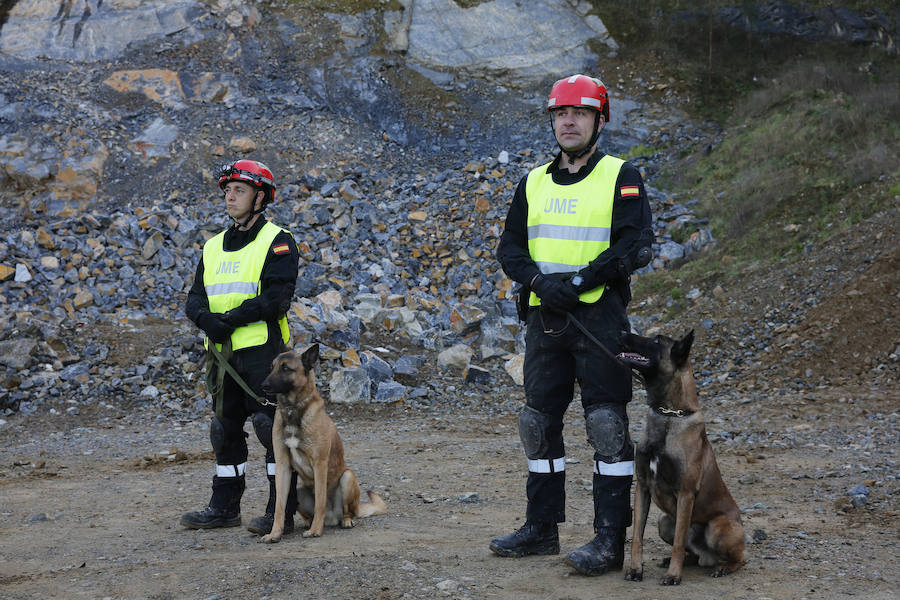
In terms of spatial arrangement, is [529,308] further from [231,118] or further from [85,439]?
[231,118]

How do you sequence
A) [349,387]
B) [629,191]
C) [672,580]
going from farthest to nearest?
1. [349,387]
2. [629,191]
3. [672,580]

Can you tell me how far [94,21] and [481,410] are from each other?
16930 millimetres

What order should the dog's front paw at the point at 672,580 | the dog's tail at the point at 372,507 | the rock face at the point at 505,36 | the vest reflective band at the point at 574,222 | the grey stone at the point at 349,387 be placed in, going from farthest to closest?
1. the rock face at the point at 505,36
2. the grey stone at the point at 349,387
3. the dog's tail at the point at 372,507
4. the vest reflective band at the point at 574,222
5. the dog's front paw at the point at 672,580

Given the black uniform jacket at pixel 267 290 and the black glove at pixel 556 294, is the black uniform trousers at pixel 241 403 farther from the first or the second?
the black glove at pixel 556 294

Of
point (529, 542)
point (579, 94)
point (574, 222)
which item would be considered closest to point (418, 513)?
point (529, 542)

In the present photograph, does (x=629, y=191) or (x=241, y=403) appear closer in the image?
(x=629, y=191)

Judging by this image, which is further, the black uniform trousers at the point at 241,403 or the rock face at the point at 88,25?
the rock face at the point at 88,25

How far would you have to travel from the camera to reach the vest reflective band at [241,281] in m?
5.35

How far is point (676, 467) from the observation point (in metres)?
3.95

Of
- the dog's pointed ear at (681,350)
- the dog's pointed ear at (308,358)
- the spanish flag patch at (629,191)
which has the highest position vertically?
the spanish flag patch at (629,191)

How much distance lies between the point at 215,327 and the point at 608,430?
262cm

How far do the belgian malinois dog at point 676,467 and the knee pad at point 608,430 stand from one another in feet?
0.42

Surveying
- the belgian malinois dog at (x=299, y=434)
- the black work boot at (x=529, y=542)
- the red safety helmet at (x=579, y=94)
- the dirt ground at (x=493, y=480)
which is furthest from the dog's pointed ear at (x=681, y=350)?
the belgian malinois dog at (x=299, y=434)

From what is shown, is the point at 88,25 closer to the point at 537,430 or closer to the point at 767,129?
the point at 767,129
